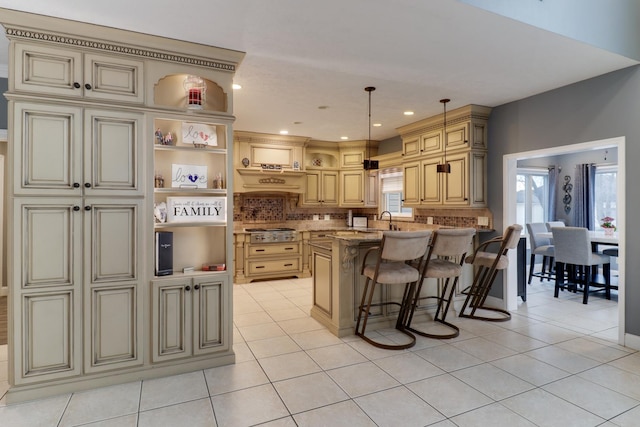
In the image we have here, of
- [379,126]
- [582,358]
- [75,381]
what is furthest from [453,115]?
[75,381]

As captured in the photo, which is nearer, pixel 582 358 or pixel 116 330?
pixel 116 330

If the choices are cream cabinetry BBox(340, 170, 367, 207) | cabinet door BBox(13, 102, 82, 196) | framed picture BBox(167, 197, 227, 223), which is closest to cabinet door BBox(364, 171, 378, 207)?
cream cabinetry BBox(340, 170, 367, 207)

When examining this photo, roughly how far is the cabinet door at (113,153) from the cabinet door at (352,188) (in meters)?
4.58

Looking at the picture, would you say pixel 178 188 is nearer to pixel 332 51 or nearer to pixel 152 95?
pixel 152 95

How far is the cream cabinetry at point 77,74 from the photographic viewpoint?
2.29 meters

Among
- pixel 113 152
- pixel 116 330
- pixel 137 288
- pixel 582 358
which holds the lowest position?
pixel 582 358

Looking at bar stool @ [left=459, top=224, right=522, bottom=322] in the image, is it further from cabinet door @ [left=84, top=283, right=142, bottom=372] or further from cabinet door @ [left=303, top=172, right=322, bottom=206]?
cabinet door @ [left=84, top=283, right=142, bottom=372]

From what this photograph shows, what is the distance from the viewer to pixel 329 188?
6789 mm

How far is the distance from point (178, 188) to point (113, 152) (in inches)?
19.6

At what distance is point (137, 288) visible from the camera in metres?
2.56

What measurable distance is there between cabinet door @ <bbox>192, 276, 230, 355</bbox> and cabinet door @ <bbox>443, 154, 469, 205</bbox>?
315cm

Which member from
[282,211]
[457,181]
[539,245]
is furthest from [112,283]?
[539,245]

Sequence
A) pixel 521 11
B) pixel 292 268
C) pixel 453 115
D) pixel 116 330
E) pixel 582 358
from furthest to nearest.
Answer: pixel 292 268 → pixel 453 115 → pixel 582 358 → pixel 116 330 → pixel 521 11

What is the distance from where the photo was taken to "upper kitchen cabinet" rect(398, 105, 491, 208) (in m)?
4.42
